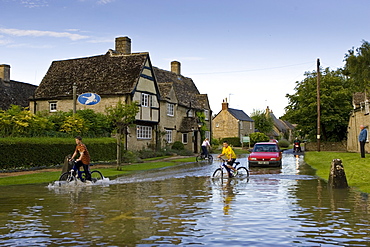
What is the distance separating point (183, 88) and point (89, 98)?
62.6 feet

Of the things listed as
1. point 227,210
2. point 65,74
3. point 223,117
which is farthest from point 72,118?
point 223,117

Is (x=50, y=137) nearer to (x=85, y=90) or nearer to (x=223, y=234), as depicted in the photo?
(x=85, y=90)

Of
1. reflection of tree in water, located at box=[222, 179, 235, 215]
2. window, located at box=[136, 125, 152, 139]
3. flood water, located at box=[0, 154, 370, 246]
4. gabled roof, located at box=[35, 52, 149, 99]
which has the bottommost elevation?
flood water, located at box=[0, 154, 370, 246]

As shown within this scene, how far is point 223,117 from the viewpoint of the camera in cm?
7744

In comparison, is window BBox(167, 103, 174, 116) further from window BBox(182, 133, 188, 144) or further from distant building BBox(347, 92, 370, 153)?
distant building BBox(347, 92, 370, 153)

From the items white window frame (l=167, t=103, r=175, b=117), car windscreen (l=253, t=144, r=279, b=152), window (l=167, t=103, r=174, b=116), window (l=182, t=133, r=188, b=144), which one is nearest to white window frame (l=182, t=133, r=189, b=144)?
window (l=182, t=133, r=188, b=144)

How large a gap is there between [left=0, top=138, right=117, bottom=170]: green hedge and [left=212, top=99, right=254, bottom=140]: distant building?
49.2 meters

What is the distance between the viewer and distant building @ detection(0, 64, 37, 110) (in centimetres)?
4152

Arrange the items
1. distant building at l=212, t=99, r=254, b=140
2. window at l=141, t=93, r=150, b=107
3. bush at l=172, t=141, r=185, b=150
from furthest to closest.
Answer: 1. distant building at l=212, t=99, r=254, b=140
2. bush at l=172, t=141, r=185, b=150
3. window at l=141, t=93, r=150, b=107

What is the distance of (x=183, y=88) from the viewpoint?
5288 cm

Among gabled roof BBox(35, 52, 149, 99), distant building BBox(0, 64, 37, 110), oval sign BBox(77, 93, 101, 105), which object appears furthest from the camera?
distant building BBox(0, 64, 37, 110)

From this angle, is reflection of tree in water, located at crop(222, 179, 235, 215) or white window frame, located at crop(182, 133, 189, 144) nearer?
reflection of tree in water, located at crop(222, 179, 235, 215)

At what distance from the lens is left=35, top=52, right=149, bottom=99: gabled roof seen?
37281 mm

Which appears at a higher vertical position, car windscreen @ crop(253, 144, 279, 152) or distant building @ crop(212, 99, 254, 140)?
distant building @ crop(212, 99, 254, 140)
